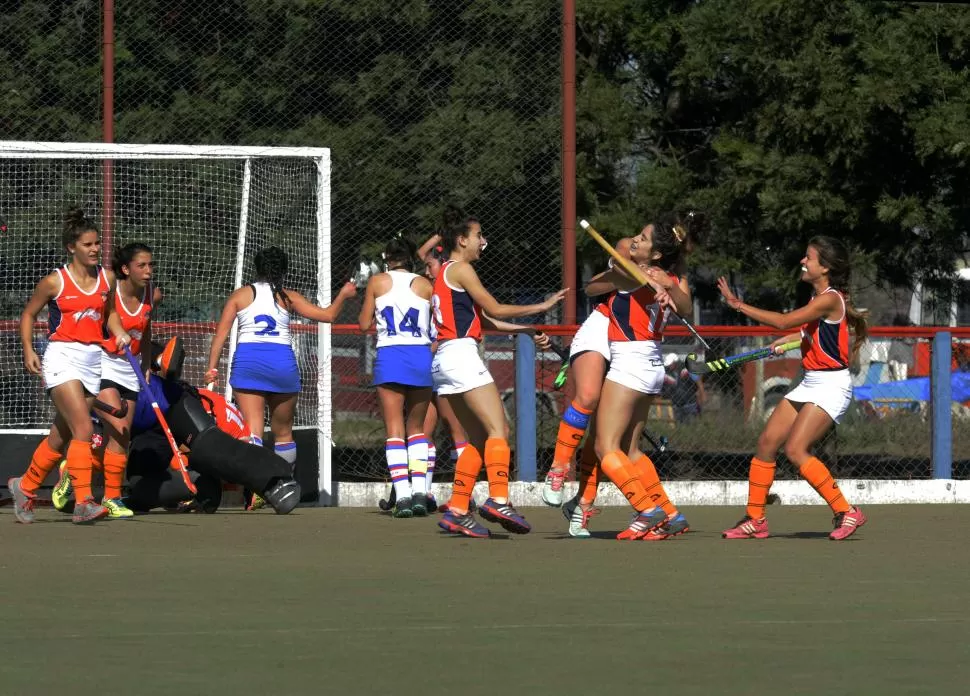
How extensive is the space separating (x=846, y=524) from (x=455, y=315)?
2.60 metres

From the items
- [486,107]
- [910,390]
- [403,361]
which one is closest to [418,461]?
[403,361]

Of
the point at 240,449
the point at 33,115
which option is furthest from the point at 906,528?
the point at 33,115

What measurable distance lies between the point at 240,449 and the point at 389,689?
766 centimetres

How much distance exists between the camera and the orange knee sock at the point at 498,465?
10625 millimetres

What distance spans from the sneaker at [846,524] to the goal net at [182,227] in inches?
198

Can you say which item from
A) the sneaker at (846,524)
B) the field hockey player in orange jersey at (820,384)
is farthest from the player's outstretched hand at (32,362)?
the sneaker at (846,524)

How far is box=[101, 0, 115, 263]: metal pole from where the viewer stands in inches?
577

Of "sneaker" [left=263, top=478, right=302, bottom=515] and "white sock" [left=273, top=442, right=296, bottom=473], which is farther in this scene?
"white sock" [left=273, top=442, right=296, bottom=473]

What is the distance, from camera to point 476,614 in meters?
7.09

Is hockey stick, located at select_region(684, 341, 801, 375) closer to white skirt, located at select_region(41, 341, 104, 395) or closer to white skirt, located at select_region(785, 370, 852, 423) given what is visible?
white skirt, located at select_region(785, 370, 852, 423)

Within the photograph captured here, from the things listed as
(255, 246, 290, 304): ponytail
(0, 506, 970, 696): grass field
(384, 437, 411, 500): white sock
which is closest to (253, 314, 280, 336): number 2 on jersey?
(255, 246, 290, 304): ponytail

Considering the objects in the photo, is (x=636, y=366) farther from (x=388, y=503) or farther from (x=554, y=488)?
(x=388, y=503)

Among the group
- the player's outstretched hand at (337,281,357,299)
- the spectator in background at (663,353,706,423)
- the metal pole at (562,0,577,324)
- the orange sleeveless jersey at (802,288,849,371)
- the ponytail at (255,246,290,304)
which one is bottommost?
the spectator in background at (663,353,706,423)

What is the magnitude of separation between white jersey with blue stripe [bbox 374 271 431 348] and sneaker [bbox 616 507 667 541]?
8.53 ft
